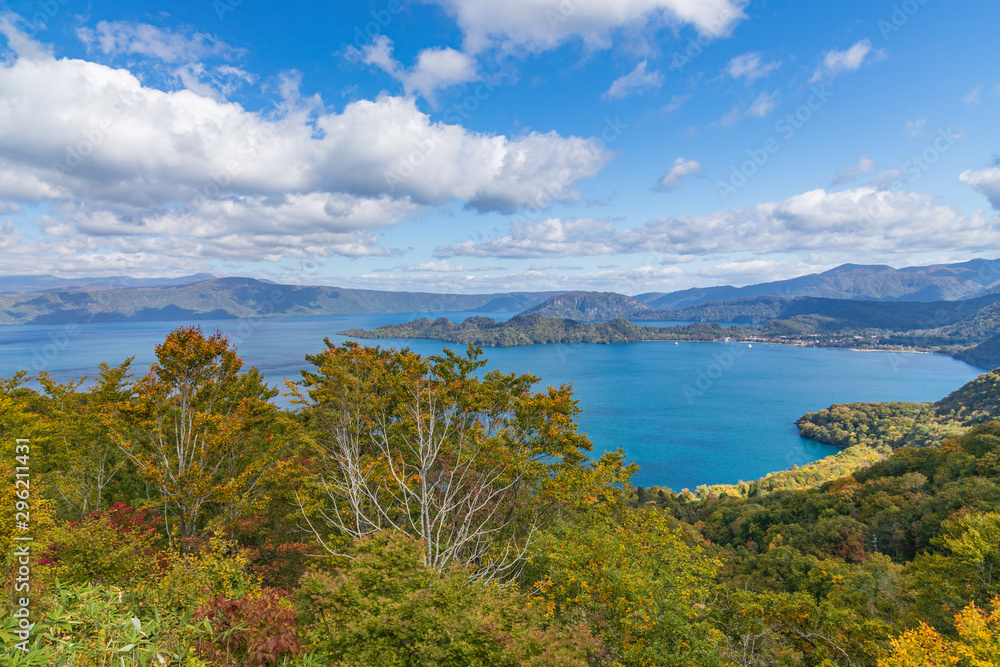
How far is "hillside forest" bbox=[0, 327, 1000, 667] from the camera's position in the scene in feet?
19.0

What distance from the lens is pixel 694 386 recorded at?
396 feet

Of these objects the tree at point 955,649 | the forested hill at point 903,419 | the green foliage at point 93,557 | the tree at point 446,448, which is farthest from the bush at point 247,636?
the forested hill at point 903,419

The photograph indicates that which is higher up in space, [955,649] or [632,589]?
[955,649]

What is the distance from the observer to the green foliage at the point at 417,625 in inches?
227

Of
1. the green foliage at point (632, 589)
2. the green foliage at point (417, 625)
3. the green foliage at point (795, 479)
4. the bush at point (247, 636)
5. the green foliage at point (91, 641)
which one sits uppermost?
the green foliage at point (91, 641)

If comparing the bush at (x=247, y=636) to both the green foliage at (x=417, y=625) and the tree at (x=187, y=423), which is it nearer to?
the green foliage at (x=417, y=625)

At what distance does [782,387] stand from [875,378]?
40.4 metres

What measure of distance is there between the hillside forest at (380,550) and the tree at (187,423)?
0.08 metres

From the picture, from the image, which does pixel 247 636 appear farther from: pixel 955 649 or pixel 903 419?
pixel 903 419

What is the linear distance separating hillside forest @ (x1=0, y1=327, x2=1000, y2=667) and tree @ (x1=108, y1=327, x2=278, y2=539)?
8 centimetres

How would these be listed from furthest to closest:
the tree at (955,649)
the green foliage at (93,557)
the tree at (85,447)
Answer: the tree at (85,447) < the green foliage at (93,557) < the tree at (955,649)

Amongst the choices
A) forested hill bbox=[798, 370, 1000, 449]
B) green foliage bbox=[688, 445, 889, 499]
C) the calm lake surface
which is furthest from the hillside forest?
forested hill bbox=[798, 370, 1000, 449]

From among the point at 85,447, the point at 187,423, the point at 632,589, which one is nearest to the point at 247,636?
the point at 632,589

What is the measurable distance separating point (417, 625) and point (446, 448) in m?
8.72
